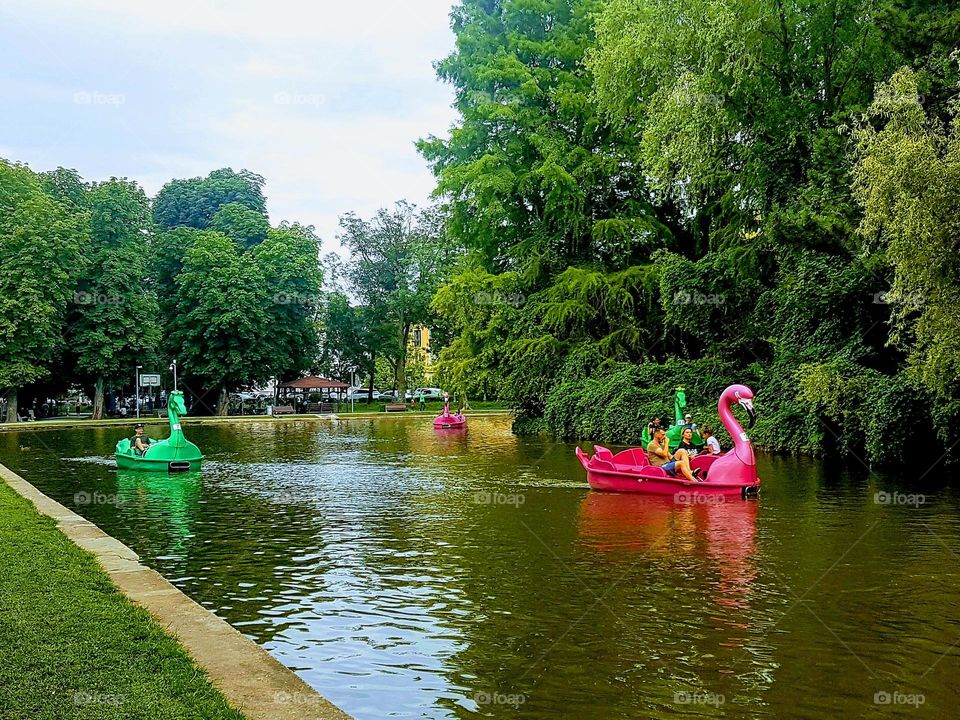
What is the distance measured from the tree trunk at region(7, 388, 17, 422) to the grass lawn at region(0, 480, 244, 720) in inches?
2212

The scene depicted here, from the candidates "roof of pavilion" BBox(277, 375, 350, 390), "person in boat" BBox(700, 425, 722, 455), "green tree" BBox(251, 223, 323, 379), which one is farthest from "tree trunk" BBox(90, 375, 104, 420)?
"person in boat" BBox(700, 425, 722, 455)

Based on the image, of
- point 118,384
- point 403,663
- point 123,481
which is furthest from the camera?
point 118,384

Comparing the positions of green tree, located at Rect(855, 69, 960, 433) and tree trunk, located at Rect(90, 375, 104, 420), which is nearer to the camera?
green tree, located at Rect(855, 69, 960, 433)

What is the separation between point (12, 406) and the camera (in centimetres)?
6191

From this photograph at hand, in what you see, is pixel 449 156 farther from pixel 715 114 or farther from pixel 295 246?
pixel 295 246

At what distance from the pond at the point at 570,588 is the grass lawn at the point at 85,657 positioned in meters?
1.33

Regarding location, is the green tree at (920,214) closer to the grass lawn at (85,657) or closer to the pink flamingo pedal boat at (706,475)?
the pink flamingo pedal boat at (706,475)

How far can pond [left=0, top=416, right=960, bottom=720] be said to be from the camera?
26.6ft

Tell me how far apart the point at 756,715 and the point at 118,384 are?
67362 mm

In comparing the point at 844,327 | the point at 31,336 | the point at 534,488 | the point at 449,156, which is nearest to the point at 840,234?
the point at 844,327

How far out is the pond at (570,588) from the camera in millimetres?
8109

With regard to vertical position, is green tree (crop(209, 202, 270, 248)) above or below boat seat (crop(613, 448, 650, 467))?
above

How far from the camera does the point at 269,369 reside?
239ft

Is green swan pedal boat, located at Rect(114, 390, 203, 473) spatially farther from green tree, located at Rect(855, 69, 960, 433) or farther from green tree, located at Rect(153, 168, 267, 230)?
green tree, located at Rect(153, 168, 267, 230)
